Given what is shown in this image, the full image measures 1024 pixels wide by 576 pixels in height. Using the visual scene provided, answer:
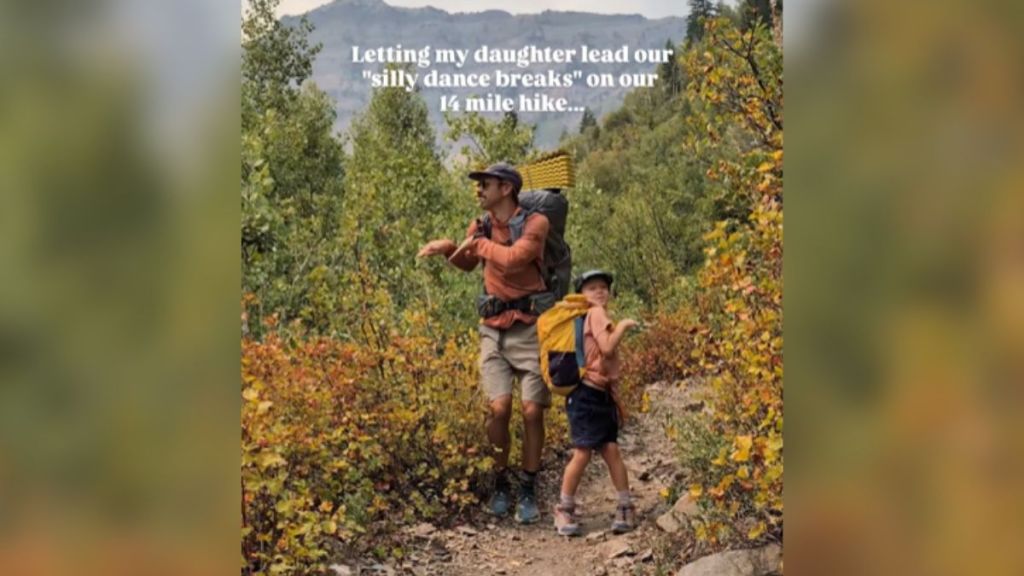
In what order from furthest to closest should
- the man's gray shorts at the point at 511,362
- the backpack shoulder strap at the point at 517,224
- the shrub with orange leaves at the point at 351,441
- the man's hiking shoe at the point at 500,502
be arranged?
the man's hiking shoe at the point at 500,502, the man's gray shorts at the point at 511,362, the backpack shoulder strap at the point at 517,224, the shrub with orange leaves at the point at 351,441

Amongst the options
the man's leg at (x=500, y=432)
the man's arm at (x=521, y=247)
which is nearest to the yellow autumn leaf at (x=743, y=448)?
the man's leg at (x=500, y=432)

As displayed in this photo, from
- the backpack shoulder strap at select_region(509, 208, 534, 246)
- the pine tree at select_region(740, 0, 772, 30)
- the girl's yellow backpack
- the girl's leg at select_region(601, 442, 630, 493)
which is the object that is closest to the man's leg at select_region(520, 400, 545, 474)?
the girl's yellow backpack

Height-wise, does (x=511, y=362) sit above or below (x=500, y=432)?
above

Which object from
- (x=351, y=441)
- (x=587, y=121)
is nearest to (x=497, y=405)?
(x=351, y=441)

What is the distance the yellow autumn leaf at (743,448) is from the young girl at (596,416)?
1.17ft

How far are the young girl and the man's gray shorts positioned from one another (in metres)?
0.12

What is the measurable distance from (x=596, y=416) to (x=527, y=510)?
382 mm

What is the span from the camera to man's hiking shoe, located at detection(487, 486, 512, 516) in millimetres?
3555

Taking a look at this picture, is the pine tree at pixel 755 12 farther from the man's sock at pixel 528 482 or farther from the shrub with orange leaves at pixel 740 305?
the man's sock at pixel 528 482

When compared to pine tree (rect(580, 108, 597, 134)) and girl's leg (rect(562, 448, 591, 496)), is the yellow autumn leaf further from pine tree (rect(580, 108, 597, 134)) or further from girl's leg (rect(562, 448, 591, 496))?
pine tree (rect(580, 108, 597, 134))

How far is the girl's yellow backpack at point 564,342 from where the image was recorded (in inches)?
132

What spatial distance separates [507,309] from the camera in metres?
3.39

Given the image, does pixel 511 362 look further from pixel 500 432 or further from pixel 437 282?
pixel 437 282
